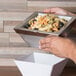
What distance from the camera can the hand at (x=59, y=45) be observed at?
0.97 m

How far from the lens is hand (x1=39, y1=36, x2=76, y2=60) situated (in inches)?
38.3

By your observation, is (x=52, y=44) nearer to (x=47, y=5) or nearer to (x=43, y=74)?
(x=43, y=74)

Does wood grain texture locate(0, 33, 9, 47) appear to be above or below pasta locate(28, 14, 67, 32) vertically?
below

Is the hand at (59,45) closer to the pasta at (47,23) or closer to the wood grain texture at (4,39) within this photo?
the pasta at (47,23)

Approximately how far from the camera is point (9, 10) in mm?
1408

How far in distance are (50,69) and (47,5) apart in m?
0.37

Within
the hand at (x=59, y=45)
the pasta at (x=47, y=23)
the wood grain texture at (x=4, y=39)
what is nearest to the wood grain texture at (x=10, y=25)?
the wood grain texture at (x=4, y=39)

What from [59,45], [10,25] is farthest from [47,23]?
[10,25]

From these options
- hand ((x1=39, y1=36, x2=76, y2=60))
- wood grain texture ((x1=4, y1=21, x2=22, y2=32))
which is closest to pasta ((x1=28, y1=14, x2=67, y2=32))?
hand ((x1=39, y1=36, x2=76, y2=60))

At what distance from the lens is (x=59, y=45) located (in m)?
0.98

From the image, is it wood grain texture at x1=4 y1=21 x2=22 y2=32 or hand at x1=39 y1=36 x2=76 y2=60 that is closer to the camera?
hand at x1=39 y1=36 x2=76 y2=60

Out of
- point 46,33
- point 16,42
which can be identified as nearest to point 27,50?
point 16,42

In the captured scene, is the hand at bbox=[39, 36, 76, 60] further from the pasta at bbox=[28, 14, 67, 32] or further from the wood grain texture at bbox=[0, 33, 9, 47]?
the wood grain texture at bbox=[0, 33, 9, 47]

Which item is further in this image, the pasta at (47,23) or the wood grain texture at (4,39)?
the wood grain texture at (4,39)
